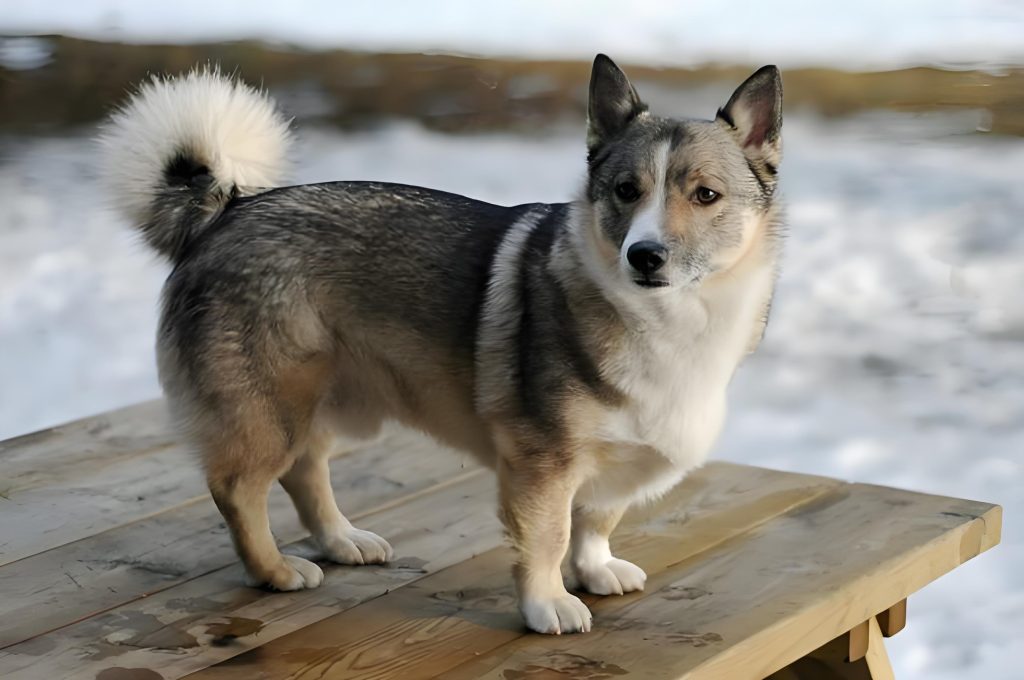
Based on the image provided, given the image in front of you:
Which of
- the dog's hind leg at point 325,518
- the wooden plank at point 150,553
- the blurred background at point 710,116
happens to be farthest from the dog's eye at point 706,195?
the blurred background at point 710,116

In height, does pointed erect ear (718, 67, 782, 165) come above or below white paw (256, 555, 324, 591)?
above

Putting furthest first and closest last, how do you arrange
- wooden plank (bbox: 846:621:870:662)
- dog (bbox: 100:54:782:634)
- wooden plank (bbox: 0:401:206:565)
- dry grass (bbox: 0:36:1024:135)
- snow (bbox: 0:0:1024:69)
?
1. dry grass (bbox: 0:36:1024:135)
2. snow (bbox: 0:0:1024:69)
3. wooden plank (bbox: 0:401:206:565)
4. wooden plank (bbox: 846:621:870:662)
5. dog (bbox: 100:54:782:634)

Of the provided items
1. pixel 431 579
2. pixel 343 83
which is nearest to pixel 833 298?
Result: pixel 343 83

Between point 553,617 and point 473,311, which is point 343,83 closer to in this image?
point 473,311

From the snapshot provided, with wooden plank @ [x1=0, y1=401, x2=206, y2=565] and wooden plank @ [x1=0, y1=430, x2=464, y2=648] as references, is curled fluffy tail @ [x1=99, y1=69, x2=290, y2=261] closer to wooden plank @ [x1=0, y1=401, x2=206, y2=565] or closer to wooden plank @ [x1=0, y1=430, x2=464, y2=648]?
wooden plank @ [x1=0, y1=401, x2=206, y2=565]

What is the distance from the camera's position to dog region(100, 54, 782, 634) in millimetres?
1827

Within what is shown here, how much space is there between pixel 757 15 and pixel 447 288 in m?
3.06

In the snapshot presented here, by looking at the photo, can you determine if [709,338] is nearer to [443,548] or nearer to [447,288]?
[447,288]

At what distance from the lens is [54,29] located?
516cm

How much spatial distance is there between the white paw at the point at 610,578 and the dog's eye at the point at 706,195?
64 centimetres

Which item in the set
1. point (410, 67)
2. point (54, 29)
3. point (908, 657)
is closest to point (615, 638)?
point (908, 657)

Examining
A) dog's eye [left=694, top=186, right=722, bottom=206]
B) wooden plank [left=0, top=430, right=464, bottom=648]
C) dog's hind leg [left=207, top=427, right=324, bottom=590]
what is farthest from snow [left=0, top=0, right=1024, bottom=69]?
dog's hind leg [left=207, top=427, right=324, bottom=590]

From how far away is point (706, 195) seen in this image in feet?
5.83

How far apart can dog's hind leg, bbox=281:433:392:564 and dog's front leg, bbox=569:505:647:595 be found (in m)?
0.36
